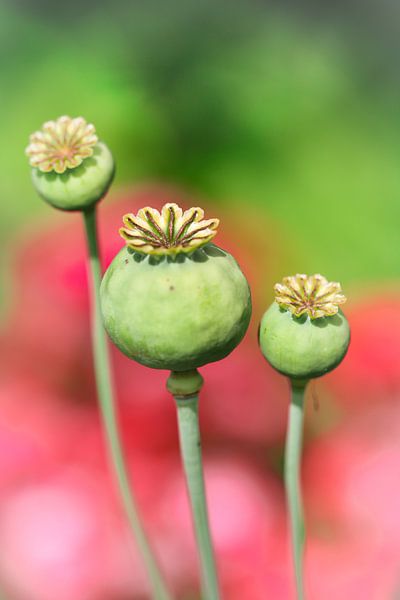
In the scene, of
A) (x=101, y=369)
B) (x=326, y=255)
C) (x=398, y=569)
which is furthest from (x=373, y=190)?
(x=101, y=369)

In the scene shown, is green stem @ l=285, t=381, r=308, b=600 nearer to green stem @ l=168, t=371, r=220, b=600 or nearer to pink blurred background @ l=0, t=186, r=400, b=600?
green stem @ l=168, t=371, r=220, b=600

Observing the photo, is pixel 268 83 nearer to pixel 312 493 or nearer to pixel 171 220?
pixel 312 493

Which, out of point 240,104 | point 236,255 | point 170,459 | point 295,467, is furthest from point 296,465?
point 240,104

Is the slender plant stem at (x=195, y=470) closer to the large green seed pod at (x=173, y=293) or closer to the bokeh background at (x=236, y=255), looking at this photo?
the large green seed pod at (x=173, y=293)

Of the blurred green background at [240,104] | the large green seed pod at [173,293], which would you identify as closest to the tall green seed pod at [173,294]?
the large green seed pod at [173,293]

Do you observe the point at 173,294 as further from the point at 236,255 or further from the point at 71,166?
the point at 236,255

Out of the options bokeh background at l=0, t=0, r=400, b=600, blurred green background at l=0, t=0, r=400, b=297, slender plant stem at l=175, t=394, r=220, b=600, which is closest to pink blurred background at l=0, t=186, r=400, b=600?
bokeh background at l=0, t=0, r=400, b=600
